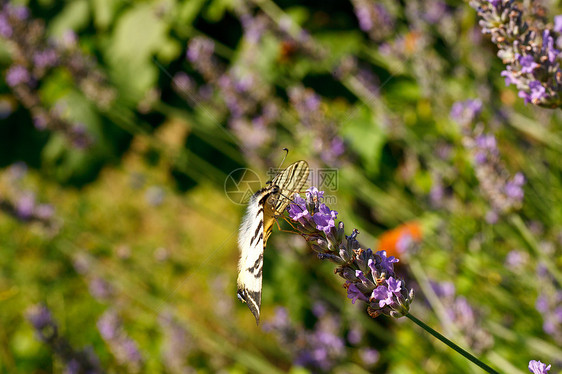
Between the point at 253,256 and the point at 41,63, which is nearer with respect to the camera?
the point at 253,256

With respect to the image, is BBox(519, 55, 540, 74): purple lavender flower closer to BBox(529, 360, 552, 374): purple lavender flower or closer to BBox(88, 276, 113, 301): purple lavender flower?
BBox(529, 360, 552, 374): purple lavender flower

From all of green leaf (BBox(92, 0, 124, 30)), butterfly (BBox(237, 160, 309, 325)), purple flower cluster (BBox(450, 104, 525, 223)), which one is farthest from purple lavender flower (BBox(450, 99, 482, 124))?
green leaf (BBox(92, 0, 124, 30))

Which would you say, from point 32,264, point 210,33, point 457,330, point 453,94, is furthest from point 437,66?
point 32,264

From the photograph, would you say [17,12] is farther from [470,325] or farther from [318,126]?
[470,325]

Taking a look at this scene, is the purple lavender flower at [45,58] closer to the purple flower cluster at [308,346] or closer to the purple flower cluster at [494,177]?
the purple flower cluster at [308,346]

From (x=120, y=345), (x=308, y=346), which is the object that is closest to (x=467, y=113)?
(x=308, y=346)

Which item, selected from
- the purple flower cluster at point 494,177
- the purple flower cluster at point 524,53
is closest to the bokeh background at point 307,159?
the purple flower cluster at point 494,177
